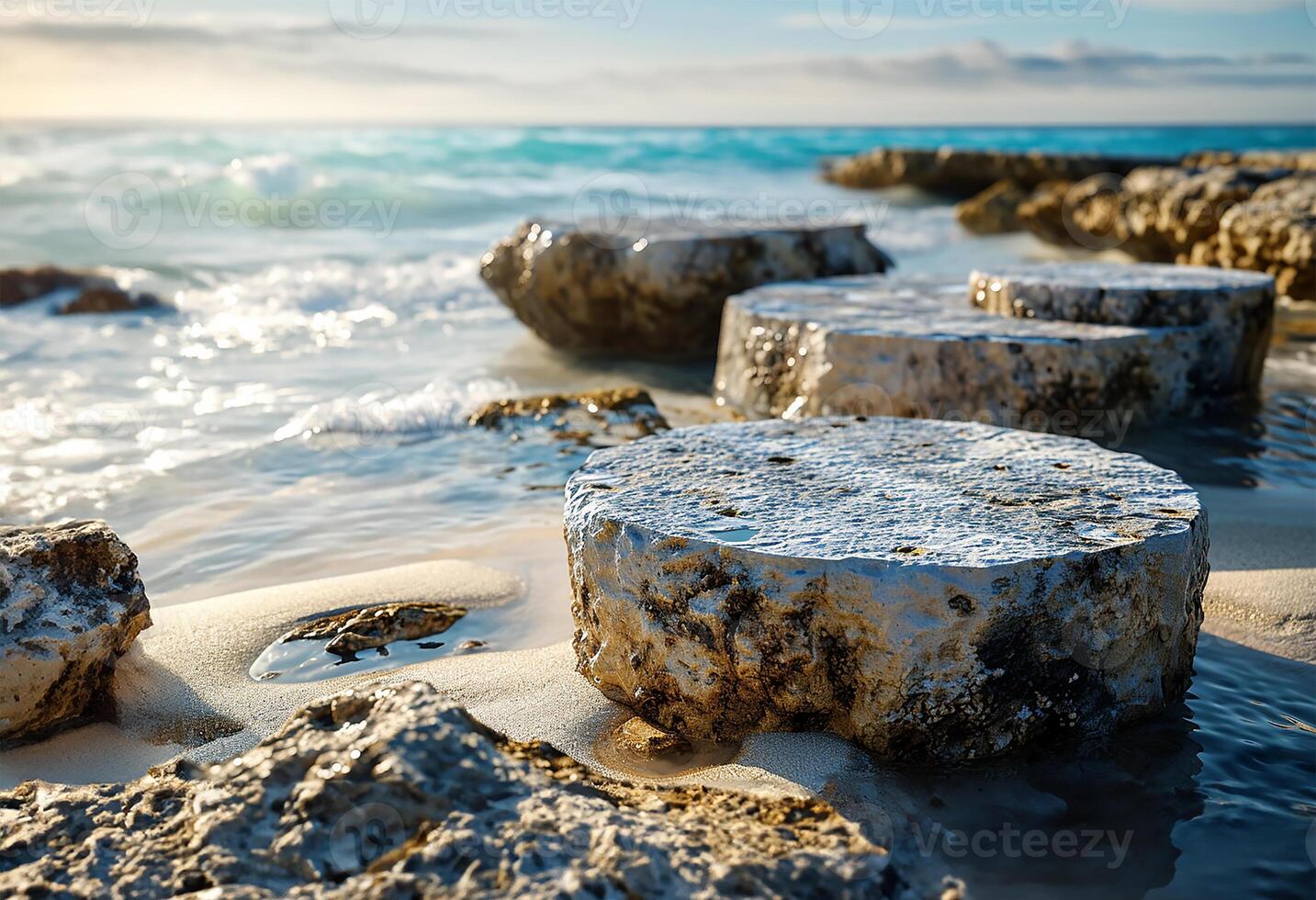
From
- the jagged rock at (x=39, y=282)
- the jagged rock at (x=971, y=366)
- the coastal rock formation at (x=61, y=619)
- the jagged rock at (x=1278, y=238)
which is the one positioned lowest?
the coastal rock formation at (x=61, y=619)

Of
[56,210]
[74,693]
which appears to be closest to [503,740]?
[74,693]

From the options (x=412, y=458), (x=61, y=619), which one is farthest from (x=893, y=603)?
(x=412, y=458)

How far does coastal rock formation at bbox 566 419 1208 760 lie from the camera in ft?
6.58

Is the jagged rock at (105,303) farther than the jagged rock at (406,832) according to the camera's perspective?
Yes

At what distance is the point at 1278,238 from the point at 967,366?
4780 millimetres

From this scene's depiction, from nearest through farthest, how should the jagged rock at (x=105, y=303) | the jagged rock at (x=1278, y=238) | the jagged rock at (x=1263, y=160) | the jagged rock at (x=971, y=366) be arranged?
1. the jagged rock at (x=971, y=366)
2. the jagged rock at (x=1278, y=238)
3. the jagged rock at (x=105, y=303)
4. the jagged rock at (x=1263, y=160)

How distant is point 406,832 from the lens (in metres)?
1.51

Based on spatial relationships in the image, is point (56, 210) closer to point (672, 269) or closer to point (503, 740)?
point (672, 269)

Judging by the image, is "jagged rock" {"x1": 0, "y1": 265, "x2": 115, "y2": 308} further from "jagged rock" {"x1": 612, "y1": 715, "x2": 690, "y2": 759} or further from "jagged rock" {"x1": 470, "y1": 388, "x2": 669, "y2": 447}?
"jagged rock" {"x1": 612, "y1": 715, "x2": 690, "y2": 759}

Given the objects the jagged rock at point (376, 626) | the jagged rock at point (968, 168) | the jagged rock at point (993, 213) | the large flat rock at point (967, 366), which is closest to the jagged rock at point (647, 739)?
the jagged rock at point (376, 626)

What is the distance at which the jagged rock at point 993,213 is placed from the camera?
14.3m

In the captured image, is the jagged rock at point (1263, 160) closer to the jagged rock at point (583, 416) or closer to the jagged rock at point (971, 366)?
the jagged rock at point (971, 366)

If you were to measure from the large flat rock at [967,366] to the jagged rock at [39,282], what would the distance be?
6141 mm

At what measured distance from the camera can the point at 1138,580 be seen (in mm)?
2115
